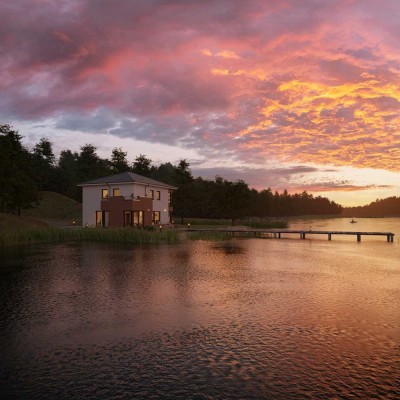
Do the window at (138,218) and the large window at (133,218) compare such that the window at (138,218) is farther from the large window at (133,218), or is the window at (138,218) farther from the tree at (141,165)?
the tree at (141,165)

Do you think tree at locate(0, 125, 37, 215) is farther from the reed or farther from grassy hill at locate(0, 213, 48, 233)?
the reed

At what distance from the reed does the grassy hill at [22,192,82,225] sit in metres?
33.6

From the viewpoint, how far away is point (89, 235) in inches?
1957

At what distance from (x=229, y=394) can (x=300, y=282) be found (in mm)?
14386

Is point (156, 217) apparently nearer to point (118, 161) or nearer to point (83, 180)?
point (118, 161)

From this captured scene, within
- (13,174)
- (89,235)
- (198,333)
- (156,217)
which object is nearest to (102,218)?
(156,217)

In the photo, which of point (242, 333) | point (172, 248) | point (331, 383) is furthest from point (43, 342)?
point (172, 248)

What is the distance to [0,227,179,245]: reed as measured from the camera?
4556 cm

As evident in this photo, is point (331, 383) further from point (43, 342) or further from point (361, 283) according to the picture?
point (361, 283)

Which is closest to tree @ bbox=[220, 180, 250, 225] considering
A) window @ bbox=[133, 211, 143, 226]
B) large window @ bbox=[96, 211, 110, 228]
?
window @ bbox=[133, 211, 143, 226]

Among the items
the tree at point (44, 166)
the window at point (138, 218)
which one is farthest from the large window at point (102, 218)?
the tree at point (44, 166)

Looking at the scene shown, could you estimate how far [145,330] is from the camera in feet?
44.3

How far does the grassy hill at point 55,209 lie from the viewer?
83.4 m

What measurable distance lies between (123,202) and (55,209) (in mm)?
39199
